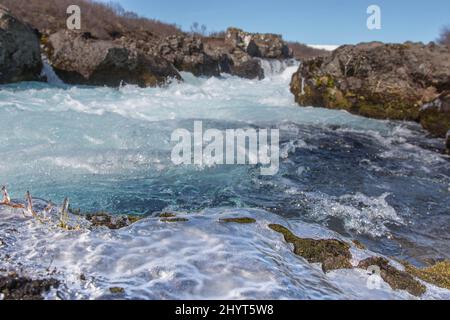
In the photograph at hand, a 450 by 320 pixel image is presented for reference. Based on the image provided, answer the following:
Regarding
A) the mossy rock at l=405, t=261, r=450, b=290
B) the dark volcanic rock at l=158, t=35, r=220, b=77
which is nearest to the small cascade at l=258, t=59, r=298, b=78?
the dark volcanic rock at l=158, t=35, r=220, b=77

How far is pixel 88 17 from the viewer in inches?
1180

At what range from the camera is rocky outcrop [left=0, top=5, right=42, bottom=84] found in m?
12.2

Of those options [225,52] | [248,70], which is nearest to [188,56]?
[248,70]

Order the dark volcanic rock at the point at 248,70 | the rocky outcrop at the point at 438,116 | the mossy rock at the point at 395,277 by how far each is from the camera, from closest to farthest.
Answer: the mossy rock at the point at 395,277, the rocky outcrop at the point at 438,116, the dark volcanic rock at the point at 248,70

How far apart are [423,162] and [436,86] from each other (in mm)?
5156

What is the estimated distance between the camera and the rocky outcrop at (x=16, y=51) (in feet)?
39.9

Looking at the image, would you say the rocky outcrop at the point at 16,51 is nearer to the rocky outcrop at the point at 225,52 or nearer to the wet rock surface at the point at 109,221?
the rocky outcrop at the point at 225,52

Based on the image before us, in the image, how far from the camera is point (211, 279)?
1.76 metres

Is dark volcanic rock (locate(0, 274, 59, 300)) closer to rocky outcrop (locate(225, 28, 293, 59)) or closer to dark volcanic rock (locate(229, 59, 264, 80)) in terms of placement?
dark volcanic rock (locate(229, 59, 264, 80))

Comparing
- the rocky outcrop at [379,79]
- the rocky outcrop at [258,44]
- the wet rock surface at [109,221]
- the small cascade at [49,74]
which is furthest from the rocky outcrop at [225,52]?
the wet rock surface at [109,221]

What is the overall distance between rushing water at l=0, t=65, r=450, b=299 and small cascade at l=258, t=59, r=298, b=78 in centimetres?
2081

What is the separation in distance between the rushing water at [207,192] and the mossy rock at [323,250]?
94 mm

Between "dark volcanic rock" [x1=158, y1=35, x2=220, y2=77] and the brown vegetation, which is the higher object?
the brown vegetation

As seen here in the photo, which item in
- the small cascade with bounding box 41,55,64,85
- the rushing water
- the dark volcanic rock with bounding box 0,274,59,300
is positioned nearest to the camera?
the dark volcanic rock with bounding box 0,274,59,300
